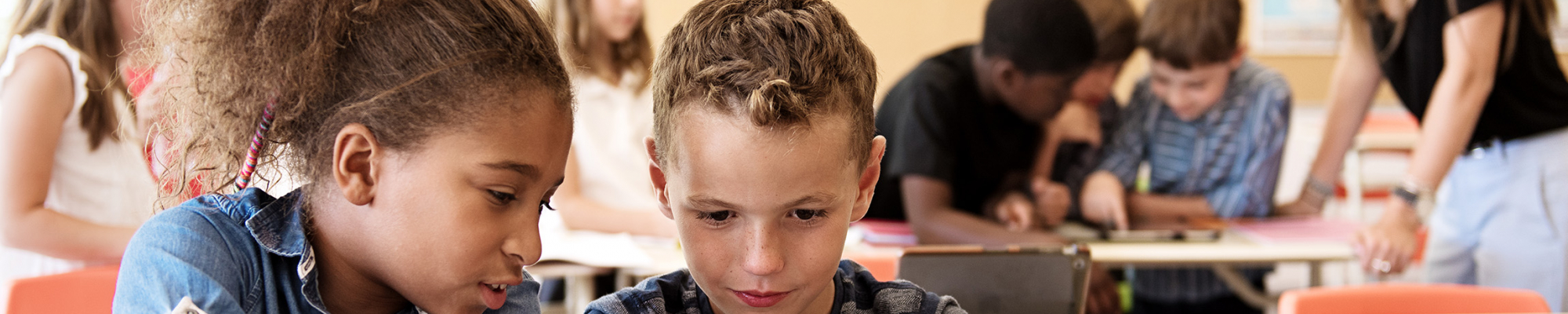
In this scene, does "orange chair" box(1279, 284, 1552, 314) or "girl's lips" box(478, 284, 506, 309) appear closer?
"girl's lips" box(478, 284, 506, 309)

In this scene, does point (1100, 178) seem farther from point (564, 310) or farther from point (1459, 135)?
point (564, 310)

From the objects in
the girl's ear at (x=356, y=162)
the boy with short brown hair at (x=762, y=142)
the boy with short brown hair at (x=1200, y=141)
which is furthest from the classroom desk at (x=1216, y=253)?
the girl's ear at (x=356, y=162)

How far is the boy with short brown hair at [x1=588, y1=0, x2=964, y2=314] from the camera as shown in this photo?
84cm

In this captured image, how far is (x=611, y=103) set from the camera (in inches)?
115

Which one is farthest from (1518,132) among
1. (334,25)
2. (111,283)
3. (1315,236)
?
(111,283)

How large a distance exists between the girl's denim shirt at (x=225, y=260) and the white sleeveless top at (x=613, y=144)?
1.96 m

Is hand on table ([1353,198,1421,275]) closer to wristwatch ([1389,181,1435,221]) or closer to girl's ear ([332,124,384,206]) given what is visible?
wristwatch ([1389,181,1435,221])

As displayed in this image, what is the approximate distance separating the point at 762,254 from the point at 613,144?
7.01 ft

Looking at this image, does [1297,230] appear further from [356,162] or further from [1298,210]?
[356,162]

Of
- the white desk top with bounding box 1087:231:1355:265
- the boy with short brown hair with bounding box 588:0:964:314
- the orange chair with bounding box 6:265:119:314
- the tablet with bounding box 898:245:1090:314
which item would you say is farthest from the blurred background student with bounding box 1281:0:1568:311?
the orange chair with bounding box 6:265:119:314

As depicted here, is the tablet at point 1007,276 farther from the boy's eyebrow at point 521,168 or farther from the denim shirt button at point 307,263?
the denim shirt button at point 307,263

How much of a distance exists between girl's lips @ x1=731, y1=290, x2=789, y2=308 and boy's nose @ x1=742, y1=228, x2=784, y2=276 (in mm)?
42

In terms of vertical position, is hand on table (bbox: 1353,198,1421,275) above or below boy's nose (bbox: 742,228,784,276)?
below

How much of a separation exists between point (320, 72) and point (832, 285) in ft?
1.72
